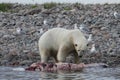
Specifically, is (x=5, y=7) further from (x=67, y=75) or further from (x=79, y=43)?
(x=67, y=75)

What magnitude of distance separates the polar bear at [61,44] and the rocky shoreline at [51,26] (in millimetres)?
612

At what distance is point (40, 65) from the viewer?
15.2m

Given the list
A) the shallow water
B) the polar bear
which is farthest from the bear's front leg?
the shallow water

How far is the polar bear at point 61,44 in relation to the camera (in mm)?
14891

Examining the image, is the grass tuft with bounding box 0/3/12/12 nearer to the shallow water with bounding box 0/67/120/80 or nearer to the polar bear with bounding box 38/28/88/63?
the polar bear with bounding box 38/28/88/63

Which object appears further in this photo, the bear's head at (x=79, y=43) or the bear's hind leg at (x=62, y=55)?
the bear's hind leg at (x=62, y=55)

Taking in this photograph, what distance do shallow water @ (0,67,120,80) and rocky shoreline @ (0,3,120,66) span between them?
1.04 meters

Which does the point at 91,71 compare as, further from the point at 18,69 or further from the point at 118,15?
the point at 118,15

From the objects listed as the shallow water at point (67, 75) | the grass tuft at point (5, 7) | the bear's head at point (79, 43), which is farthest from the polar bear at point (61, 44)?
the grass tuft at point (5, 7)

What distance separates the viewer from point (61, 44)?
15.5 m

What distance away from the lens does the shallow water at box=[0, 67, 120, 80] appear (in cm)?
1377

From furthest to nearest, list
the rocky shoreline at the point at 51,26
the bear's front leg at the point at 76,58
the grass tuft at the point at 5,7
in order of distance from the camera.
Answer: the grass tuft at the point at 5,7 → the rocky shoreline at the point at 51,26 → the bear's front leg at the point at 76,58

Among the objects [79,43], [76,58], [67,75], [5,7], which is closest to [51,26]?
[76,58]

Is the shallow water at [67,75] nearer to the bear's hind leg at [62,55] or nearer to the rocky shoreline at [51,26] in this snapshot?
the bear's hind leg at [62,55]
